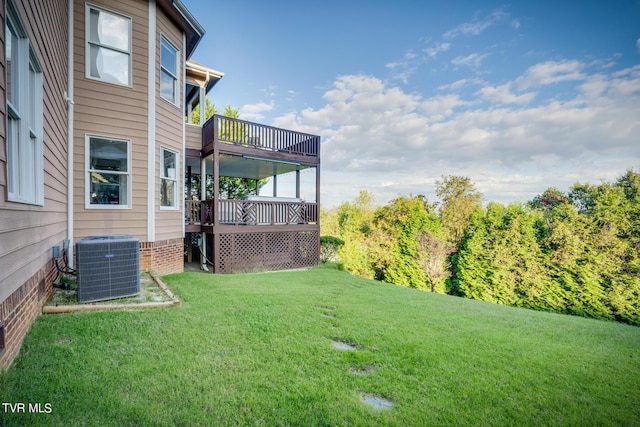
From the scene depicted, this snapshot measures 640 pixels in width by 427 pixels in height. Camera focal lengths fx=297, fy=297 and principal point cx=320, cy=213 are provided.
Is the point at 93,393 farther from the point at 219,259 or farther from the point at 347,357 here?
the point at 219,259

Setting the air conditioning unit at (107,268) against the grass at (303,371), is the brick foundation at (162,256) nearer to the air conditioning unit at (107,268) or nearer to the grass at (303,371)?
the air conditioning unit at (107,268)

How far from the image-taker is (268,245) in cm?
1065

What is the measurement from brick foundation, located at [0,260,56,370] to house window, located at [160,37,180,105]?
5.47m

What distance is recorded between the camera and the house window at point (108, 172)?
6473 millimetres

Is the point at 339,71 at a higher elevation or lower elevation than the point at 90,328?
higher

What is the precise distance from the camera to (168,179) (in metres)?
7.81

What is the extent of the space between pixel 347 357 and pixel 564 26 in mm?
13432

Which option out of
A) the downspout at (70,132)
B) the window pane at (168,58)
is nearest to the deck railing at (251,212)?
the downspout at (70,132)

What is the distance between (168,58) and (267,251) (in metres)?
6.50

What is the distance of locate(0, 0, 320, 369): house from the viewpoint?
9.18 ft

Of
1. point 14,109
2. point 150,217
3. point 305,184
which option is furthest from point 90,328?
point 305,184

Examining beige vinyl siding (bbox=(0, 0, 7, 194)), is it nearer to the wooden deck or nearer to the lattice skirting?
the wooden deck

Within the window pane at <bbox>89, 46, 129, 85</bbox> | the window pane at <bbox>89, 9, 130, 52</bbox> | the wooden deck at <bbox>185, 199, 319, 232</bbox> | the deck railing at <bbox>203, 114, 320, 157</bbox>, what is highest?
the window pane at <bbox>89, 9, 130, 52</bbox>

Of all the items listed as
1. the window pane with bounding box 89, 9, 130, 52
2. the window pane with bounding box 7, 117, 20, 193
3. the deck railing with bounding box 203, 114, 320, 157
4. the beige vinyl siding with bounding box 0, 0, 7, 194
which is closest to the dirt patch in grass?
the beige vinyl siding with bounding box 0, 0, 7, 194
